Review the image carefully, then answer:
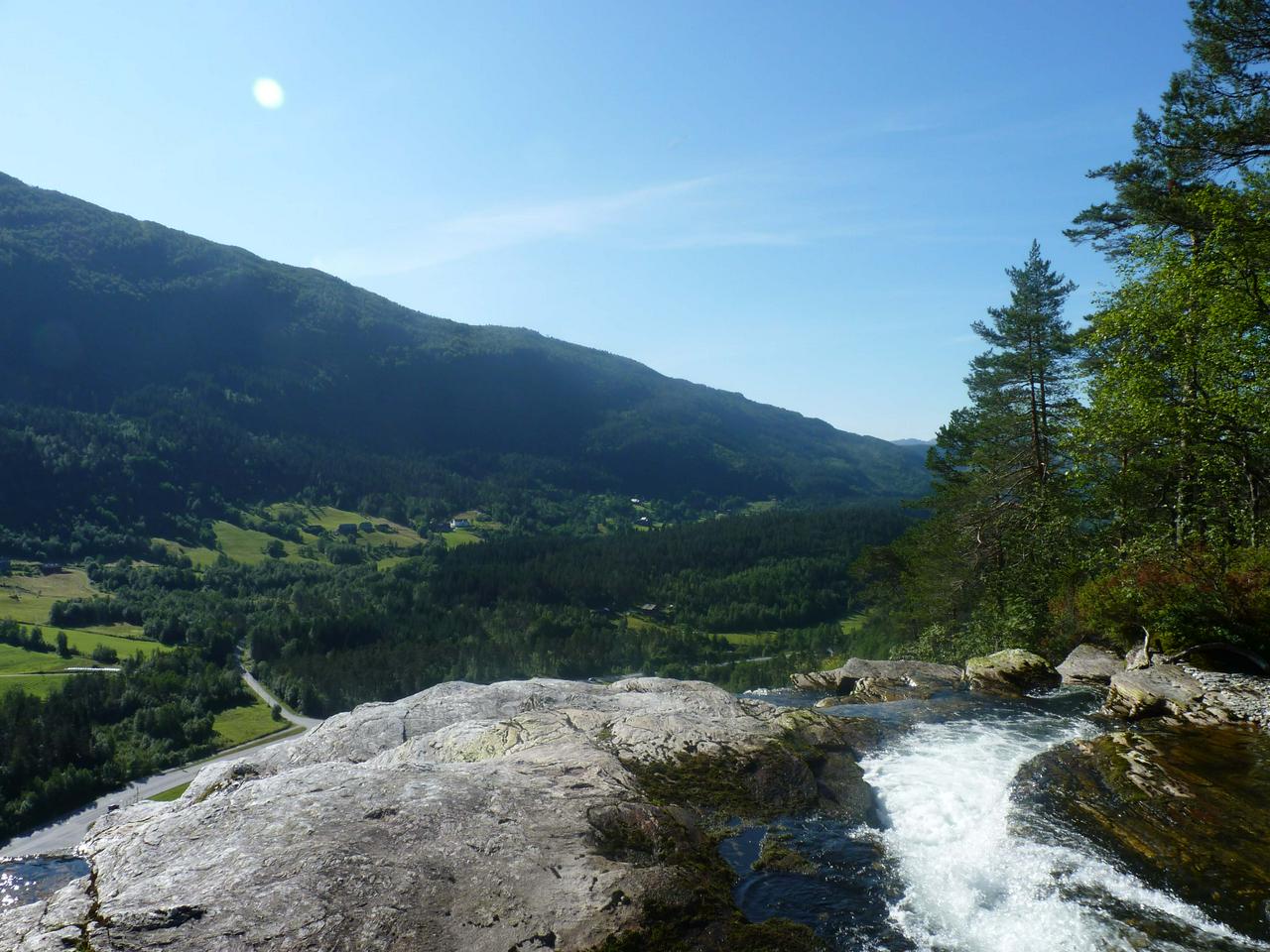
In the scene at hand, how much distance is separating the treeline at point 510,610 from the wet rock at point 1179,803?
246ft

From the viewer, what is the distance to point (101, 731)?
294 ft

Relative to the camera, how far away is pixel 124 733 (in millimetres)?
92250

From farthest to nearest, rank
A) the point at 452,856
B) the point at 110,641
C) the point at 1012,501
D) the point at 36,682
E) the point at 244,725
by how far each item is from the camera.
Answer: the point at 110,641
the point at 36,682
the point at 244,725
the point at 1012,501
the point at 452,856

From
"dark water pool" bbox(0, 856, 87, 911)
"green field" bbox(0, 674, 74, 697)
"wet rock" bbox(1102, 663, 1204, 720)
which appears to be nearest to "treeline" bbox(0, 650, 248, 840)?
"green field" bbox(0, 674, 74, 697)

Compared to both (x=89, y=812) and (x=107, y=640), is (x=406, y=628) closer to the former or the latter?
(x=107, y=640)

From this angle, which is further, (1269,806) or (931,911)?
(1269,806)

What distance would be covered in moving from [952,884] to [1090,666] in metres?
16.9

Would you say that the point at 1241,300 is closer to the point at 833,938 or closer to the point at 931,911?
the point at 931,911

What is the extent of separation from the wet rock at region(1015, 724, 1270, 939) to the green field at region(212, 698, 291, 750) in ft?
350

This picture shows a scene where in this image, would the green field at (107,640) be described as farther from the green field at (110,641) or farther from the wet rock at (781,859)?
the wet rock at (781,859)

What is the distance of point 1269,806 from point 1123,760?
2688 millimetres

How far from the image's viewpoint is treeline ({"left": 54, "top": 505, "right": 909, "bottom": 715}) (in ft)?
375

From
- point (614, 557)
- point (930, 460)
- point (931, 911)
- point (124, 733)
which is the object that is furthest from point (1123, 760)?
point (614, 557)

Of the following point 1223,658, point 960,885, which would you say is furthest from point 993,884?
point 1223,658
